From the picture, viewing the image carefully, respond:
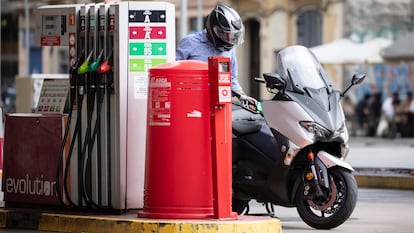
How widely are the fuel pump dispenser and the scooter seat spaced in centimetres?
120

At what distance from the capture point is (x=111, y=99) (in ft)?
37.6

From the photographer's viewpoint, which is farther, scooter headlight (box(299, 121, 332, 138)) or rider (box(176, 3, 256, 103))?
rider (box(176, 3, 256, 103))

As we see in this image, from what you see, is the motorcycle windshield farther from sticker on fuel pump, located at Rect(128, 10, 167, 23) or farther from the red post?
the red post

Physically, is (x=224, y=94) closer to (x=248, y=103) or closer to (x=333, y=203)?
(x=248, y=103)

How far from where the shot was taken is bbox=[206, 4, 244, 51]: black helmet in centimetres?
1234

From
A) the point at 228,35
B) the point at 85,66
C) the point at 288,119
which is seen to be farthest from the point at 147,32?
the point at 288,119

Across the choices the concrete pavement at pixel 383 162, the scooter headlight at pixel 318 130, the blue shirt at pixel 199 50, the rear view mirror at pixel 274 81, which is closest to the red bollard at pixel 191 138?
the scooter headlight at pixel 318 130

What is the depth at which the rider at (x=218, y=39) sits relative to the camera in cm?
1235

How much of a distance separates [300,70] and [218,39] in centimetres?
79

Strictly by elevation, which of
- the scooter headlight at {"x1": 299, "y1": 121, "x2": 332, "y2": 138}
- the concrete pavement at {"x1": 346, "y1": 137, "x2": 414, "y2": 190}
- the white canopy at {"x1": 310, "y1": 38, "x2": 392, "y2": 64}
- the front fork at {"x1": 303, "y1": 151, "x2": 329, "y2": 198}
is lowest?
the concrete pavement at {"x1": 346, "y1": 137, "x2": 414, "y2": 190}

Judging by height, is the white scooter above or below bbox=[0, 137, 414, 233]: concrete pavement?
above

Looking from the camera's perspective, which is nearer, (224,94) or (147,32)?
(224,94)

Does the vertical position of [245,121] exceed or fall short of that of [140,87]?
it falls short

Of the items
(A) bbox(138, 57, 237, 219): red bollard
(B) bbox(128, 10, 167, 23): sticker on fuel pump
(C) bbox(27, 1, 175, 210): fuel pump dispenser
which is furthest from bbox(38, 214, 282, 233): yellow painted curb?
(B) bbox(128, 10, 167, 23): sticker on fuel pump
